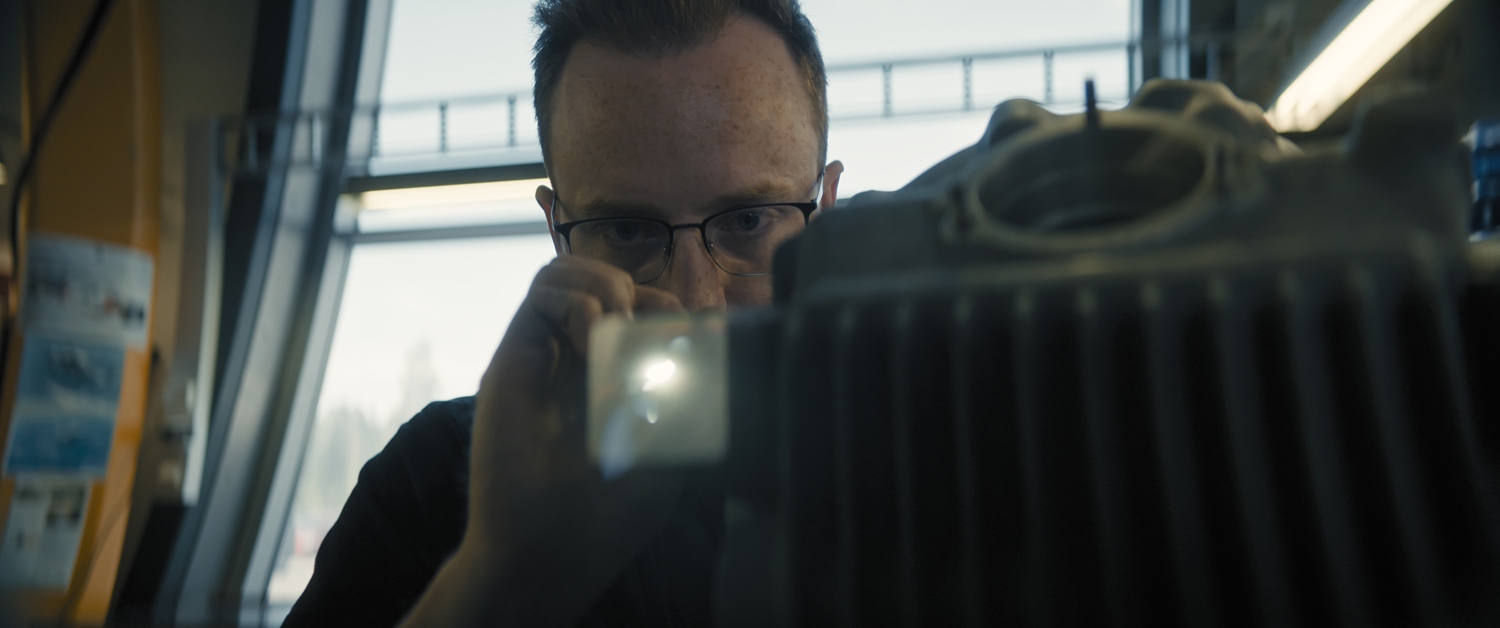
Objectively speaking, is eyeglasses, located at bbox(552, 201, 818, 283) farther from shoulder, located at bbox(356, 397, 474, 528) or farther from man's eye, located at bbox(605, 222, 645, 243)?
shoulder, located at bbox(356, 397, 474, 528)

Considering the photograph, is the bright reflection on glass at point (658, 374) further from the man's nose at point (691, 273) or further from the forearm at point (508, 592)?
the man's nose at point (691, 273)

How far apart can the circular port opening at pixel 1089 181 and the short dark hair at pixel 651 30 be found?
453mm

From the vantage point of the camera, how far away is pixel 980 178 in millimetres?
193

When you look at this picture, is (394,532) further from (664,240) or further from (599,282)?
(599,282)

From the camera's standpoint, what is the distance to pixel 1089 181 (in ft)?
0.64

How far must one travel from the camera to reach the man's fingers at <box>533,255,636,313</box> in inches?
10.5

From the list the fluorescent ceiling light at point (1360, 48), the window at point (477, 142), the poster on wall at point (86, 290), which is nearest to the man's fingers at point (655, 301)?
the fluorescent ceiling light at point (1360, 48)

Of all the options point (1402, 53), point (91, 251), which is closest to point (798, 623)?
point (1402, 53)

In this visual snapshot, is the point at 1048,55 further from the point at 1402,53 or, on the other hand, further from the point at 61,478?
the point at 61,478

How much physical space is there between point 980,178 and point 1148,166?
45 mm

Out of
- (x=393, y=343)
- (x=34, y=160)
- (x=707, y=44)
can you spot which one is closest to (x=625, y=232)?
(x=707, y=44)

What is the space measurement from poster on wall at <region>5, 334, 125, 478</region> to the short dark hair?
174 cm

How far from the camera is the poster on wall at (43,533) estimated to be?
1691 mm

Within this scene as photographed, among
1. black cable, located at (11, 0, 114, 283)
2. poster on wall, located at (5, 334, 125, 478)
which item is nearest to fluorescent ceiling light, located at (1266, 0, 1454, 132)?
black cable, located at (11, 0, 114, 283)
